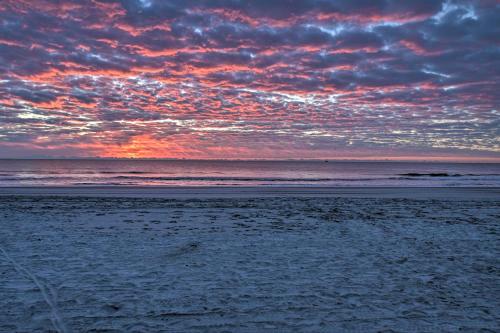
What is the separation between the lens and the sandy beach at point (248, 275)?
513 centimetres

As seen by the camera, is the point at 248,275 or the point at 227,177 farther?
the point at 227,177

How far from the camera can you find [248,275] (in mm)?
7121

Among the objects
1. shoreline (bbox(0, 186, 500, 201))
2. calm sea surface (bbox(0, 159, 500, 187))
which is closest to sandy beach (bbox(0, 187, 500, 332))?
shoreline (bbox(0, 186, 500, 201))

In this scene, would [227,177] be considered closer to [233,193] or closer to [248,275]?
[233,193]

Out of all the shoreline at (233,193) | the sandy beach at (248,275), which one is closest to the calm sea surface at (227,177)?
the shoreline at (233,193)

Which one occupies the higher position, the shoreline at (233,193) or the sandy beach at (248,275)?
the shoreline at (233,193)

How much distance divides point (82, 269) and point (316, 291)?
4.69m

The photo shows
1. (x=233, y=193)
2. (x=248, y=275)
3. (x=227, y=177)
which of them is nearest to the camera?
(x=248, y=275)

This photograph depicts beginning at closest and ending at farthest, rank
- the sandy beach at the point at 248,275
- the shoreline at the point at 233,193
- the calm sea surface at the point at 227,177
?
the sandy beach at the point at 248,275
the shoreline at the point at 233,193
the calm sea surface at the point at 227,177

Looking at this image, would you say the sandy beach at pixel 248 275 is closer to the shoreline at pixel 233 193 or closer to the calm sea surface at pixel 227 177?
the shoreline at pixel 233 193

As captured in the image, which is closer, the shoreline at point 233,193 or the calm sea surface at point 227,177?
the shoreline at point 233,193

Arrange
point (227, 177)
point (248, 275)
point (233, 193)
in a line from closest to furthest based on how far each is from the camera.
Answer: point (248, 275), point (233, 193), point (227, 177)

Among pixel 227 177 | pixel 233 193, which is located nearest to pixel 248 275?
pixel 233 193

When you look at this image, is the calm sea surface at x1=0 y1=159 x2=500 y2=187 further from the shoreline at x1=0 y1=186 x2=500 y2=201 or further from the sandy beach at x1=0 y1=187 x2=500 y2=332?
the sandy beach at x1=0 y1=187 x2=500 y2=332
